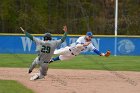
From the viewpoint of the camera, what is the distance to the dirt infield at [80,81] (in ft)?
45.0

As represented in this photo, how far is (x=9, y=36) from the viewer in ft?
109

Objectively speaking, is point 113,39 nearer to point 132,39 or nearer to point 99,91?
point 132,39

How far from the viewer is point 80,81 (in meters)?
15.8

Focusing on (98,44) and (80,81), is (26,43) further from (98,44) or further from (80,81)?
(80,81)

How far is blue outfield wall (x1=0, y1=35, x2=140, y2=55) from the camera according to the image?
107 ft

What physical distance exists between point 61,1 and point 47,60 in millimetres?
28255

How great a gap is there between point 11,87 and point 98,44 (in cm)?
1988

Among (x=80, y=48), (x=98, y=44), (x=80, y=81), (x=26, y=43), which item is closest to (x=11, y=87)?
(x=80, y=81)

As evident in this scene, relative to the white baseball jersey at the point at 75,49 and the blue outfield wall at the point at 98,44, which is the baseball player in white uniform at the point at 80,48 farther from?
the blue outfield wall at the point at 98,44

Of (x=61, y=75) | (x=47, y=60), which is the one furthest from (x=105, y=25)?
(x=47, y=60)

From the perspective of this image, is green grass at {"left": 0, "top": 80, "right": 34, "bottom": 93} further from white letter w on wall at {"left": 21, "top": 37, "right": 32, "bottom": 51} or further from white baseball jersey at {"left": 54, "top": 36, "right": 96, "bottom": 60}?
white letter w on wall at {"left": 21, "top": 37, "right": 32, "bottom": 51}

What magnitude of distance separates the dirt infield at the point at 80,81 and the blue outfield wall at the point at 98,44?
1356 cm

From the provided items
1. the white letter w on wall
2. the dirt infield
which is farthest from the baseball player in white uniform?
the white letter w on wall

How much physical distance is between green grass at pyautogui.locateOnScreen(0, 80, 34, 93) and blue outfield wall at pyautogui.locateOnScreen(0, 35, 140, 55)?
17459 mm
